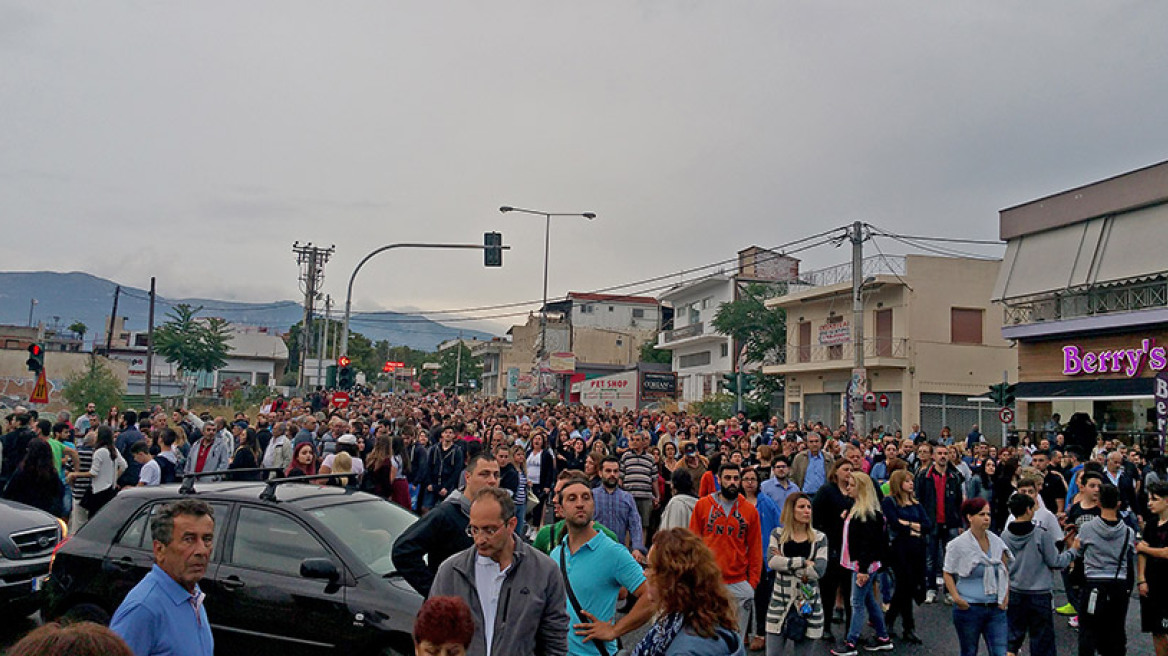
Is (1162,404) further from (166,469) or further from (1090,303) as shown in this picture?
(166,469)

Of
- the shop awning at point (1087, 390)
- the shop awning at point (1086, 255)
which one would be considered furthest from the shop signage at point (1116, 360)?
the shop awning at point (1086, 255)

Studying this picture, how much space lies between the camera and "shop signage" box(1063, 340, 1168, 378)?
73.0 feet

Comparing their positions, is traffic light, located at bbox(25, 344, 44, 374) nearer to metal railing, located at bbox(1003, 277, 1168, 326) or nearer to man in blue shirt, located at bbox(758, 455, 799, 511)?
man in blue shirt, located at bbox(758, 455, 799, 511)

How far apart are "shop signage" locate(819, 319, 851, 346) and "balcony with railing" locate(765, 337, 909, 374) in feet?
1.04

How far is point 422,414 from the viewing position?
76.0ft

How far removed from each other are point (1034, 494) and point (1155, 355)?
1827cm

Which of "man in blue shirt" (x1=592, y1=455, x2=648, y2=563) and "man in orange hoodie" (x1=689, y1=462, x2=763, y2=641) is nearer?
"man in orange hoodie" (x1=689, y1=462, x2=763, y2=641)

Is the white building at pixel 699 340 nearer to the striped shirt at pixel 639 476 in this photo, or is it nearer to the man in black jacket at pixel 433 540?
the striped shirt at pixel 639 476

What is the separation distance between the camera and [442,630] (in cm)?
273

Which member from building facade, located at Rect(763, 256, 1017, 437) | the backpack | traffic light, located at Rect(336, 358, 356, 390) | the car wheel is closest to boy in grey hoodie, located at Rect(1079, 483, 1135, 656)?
the car wheel

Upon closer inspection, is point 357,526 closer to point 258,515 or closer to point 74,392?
point 258,515

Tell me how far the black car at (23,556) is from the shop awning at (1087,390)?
2425 centimetres

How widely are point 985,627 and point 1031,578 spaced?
2.28 feet

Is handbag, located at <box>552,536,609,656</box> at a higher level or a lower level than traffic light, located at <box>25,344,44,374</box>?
lower
